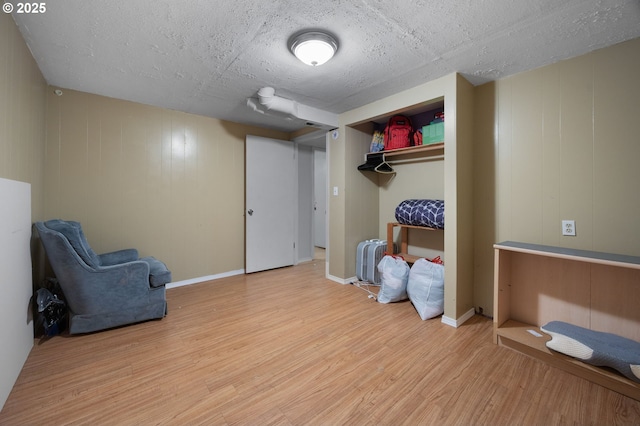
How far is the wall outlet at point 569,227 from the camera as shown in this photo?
6.81 ft

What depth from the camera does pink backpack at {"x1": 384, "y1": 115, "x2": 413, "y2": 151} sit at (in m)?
3.05

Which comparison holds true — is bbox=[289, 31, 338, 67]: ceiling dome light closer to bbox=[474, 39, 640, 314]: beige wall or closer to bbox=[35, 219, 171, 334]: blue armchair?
bbox=[474, 39, 640, 314]: beige wall

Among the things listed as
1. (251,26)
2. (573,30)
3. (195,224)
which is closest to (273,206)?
(195,224)

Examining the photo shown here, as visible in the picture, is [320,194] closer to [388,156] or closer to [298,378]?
[388,156]

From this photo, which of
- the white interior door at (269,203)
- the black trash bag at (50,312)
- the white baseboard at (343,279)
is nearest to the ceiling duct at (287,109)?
the white interior door at (269,203)

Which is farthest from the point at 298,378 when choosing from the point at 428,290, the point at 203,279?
the point at 203,279

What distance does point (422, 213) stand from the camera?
2752 millimetres

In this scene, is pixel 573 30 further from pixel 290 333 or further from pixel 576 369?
pixel 290 333

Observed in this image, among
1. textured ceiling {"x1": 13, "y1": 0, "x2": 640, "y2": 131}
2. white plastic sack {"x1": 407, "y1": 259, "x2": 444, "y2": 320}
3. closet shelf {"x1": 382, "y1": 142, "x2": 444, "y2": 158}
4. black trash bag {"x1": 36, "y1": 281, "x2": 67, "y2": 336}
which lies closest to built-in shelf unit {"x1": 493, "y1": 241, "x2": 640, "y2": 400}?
white plastic sack {"x1": 407, "y1": 259, "x2": 444, "y2": 320}

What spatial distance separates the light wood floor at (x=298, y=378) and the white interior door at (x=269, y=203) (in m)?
1.58

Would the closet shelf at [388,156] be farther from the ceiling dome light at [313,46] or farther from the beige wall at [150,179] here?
the beige wall at [150,179]

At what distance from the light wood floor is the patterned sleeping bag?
94 cm

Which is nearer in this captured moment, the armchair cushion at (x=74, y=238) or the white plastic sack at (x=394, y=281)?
the armchair cushion at (x=74, y=238)

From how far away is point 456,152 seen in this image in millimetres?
2340
